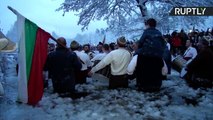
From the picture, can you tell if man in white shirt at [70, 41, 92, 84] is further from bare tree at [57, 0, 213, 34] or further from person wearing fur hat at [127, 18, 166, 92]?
bare tree at [57, 0, 213, 34]

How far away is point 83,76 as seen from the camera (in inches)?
395

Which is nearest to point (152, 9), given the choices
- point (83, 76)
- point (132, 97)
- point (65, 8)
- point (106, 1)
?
point (106, 1)

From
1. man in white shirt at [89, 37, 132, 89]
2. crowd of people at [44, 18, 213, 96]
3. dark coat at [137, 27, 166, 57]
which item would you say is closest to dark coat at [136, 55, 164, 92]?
crowd of people at [44, 18, 213, 96]

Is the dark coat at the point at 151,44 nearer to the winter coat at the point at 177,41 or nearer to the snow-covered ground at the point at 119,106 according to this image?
the snow-covered ground at the point at 119,106

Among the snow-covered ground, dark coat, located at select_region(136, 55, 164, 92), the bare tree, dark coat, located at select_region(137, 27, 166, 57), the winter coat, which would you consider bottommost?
→ the snow-covered ground

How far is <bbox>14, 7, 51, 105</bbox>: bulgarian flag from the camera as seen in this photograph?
6.64m

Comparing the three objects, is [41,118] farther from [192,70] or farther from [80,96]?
[192,70]

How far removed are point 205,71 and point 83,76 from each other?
10.8ft

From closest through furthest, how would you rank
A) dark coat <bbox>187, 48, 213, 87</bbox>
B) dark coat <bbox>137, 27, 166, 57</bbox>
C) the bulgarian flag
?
the bulgarian flag < dark coat <bbox>137, 27, 166, 57</bbox> < dark coat <bbox>187, 48, 213, 87</bbox>

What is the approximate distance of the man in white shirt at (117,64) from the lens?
28.8 feet

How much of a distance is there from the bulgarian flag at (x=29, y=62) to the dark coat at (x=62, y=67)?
0.94 m

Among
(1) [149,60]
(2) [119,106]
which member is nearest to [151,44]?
(1) [149,60]

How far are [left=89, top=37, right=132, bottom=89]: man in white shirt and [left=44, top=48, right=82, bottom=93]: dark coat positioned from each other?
3.09 feet

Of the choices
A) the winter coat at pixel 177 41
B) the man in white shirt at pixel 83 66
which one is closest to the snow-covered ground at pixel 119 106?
the man in white shirt at pixel 83 66
